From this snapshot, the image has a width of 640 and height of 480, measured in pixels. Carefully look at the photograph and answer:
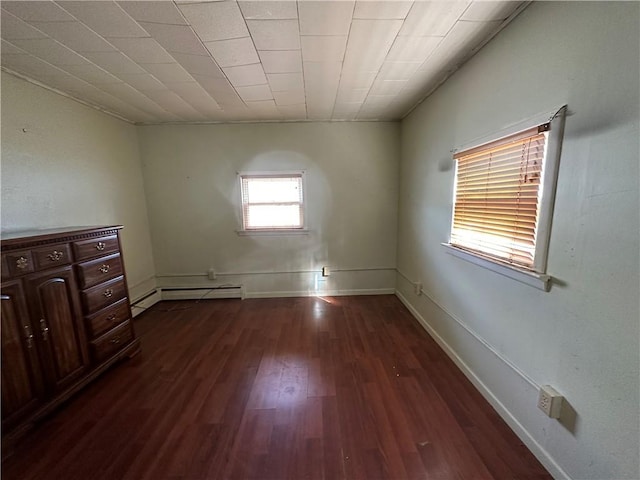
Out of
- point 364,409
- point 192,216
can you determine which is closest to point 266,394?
point 364,409

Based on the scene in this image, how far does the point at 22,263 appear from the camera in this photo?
1480mm

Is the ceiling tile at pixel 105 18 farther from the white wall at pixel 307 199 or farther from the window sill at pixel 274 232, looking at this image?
the window sill at pixel 274 232

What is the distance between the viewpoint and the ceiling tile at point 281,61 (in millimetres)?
1729

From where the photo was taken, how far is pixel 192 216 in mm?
3430

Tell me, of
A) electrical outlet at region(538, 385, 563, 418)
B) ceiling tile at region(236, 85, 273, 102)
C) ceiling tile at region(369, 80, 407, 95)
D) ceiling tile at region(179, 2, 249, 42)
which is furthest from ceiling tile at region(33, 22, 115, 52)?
electrical outlet at region(538, 385, 563, 418)

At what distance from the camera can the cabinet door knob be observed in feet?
4.80

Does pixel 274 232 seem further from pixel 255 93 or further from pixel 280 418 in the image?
pixel 280 418

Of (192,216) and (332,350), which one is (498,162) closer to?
(332,350)

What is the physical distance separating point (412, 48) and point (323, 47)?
0.62m

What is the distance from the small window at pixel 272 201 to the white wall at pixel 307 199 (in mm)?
114

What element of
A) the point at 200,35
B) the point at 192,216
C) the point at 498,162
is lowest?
the point at 192,216

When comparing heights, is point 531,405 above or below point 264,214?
below

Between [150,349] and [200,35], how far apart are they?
269 cm

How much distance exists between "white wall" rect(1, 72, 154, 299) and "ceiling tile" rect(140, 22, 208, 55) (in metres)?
1.38
